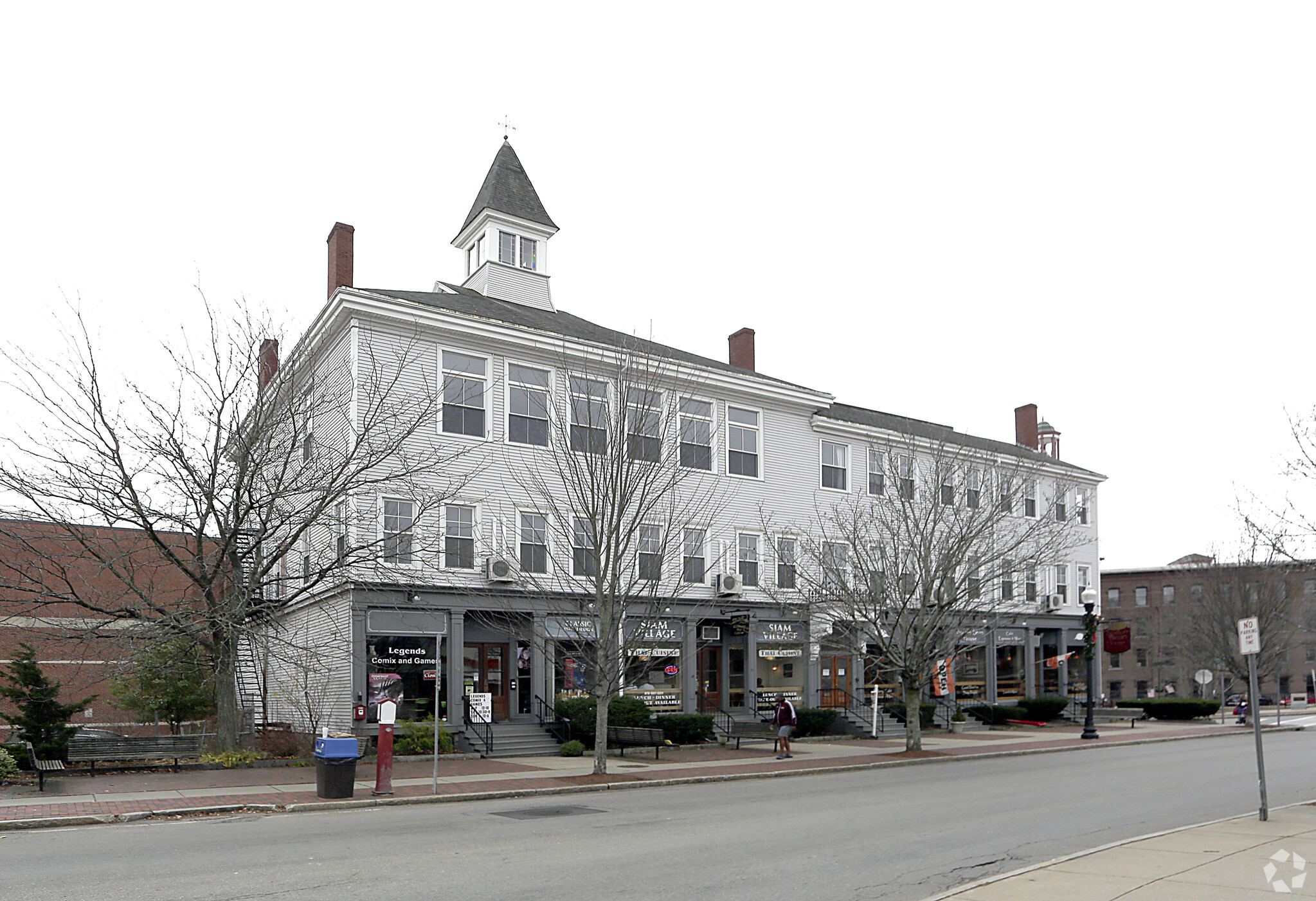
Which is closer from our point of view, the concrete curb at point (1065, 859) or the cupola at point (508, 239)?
the concrete curb at point (1065, 859)

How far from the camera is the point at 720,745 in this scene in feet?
94.6

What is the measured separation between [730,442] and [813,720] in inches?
339

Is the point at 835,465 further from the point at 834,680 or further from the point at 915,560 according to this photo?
the point at 915,560

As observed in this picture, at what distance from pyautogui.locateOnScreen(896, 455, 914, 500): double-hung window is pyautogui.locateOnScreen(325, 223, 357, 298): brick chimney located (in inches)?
635

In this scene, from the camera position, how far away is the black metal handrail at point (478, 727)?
2534 centimetres

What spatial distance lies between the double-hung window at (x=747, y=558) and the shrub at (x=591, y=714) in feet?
20.1

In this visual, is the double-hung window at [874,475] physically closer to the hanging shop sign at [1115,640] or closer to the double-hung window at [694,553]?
the double-hung window at [694,553]

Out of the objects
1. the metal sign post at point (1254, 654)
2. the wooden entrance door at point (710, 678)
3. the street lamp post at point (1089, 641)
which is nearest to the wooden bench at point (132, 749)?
the wooden entrance door at point (710, 678)

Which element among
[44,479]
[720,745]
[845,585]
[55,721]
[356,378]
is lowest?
[720,745]

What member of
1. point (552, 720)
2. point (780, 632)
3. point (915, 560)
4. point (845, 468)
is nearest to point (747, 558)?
point (780, 632)

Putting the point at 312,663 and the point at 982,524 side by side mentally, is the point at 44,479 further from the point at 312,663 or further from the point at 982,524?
the point at 982,524

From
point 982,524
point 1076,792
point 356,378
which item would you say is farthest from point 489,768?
point 982,524

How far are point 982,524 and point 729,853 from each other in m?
18.1

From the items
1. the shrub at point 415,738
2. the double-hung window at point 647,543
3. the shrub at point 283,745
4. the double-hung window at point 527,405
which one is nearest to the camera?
the shrub at point 283,745
